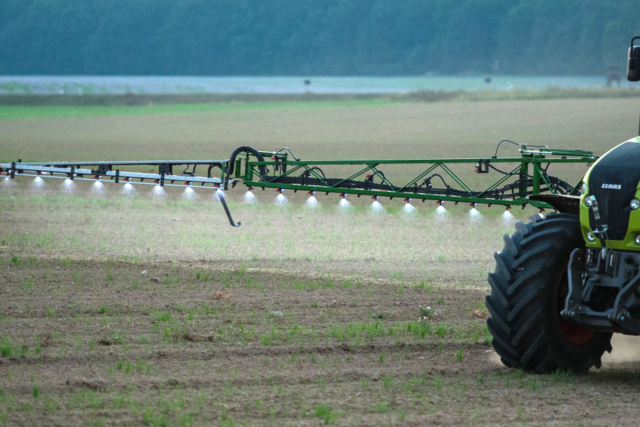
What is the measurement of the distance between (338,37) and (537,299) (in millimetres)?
78051

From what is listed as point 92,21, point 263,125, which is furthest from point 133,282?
point 92,21

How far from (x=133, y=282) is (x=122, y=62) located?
57550 millimetres

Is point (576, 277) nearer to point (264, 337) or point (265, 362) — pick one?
point (265, 362)

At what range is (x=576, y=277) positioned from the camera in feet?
19.2

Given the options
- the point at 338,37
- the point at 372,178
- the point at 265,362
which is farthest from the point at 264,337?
the point at 338,37

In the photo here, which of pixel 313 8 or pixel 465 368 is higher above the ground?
pixel 313 8

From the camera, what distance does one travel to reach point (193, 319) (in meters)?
8.00

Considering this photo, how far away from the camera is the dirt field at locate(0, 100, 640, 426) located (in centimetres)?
539

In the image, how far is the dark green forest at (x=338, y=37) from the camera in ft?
183

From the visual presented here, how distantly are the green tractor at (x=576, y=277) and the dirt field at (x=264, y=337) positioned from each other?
0.27 metres

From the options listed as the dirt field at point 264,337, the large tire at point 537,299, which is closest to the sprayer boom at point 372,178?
the dirt field at point 264,337

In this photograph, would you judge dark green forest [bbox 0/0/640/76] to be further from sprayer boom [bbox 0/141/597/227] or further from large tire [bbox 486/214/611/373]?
large tire [bbox 486/214/611/373]

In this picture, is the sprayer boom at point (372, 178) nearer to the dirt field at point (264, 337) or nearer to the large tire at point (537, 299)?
the dirt field at point (264, 337)

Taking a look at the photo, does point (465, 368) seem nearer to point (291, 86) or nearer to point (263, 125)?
point (263, 125)
